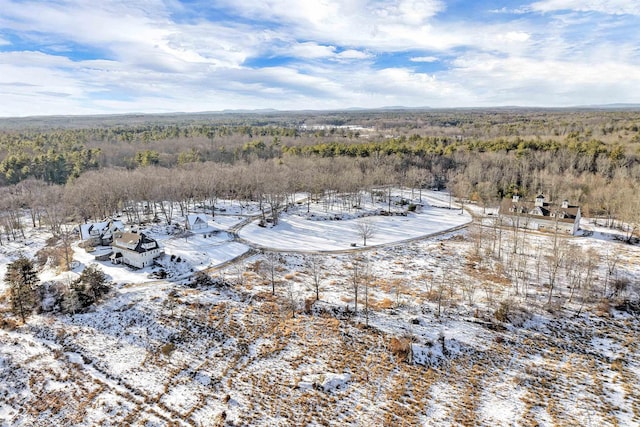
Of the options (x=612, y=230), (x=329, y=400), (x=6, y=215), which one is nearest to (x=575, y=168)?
(x=612, y=230)

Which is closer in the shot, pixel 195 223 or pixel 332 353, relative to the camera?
pixel 332 353

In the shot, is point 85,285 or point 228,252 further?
point 228,252

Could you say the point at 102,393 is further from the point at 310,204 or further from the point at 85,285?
the point at 310,204

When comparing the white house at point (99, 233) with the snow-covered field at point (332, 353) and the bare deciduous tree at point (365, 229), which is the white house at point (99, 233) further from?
the bare deciduous tree at point (365, 229)

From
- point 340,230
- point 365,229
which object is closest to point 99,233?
point 340,230

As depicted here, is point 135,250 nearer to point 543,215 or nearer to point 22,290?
point 22,290

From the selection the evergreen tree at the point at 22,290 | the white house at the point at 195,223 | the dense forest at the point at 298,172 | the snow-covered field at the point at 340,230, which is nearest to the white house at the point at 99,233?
the white house at the point at 195,223
